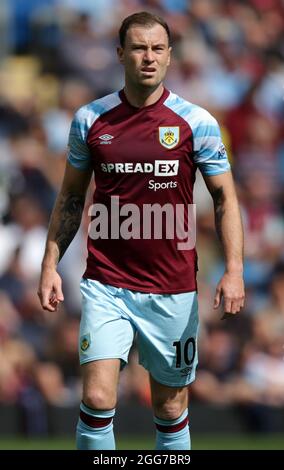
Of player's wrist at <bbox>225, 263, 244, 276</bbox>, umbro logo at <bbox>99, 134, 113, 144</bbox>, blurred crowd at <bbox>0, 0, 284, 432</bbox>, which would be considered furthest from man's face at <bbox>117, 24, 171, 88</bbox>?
blurred crowd at <bbox>0, 0, 284, 432</bbox>

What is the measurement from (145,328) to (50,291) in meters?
0.57

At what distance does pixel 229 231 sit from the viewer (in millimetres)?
6398

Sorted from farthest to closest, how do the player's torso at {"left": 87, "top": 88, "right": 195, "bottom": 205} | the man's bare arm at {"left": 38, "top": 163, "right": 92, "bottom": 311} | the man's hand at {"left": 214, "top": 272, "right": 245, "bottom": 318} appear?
the man's bare arm at {"left": 38, "top": 163, "right": 92, "bottom": 311} < the player's torso at {"left": 87, "top": 88, "right": 195, "bottom": 205} < the man's hand at {"left": 214, "top": 272, "right": 245, "bottom": 318}

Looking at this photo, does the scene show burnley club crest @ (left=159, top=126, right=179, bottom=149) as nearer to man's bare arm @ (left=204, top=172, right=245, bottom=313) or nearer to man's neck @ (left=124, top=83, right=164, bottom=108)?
man's neck @ (left=124, top=83, right=164, bottom=108)

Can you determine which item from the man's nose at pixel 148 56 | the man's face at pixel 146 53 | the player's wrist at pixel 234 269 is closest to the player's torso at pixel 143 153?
the man's face at pixel 146 53

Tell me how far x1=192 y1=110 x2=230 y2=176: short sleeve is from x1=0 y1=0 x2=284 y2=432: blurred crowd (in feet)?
16.1

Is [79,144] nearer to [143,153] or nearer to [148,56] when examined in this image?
[143,153]

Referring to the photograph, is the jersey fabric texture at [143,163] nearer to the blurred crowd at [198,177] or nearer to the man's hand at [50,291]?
the man's hand at [50,291]

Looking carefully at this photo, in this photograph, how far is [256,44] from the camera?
13.4 metres

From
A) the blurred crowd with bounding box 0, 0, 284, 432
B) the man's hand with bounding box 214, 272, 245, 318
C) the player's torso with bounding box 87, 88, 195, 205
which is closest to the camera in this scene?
the man's hand with bounding box 214, 272, 245, 318

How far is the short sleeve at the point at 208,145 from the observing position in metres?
6.34

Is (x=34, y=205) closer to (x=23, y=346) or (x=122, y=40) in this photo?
(x=23, y=346)

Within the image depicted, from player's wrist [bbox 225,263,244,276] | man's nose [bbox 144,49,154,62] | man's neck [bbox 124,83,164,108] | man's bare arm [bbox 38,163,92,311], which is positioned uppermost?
man's nose [bbox 144,49,154,62]

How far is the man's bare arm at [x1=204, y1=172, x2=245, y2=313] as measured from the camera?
6250 mm
